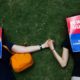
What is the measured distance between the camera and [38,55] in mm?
2979

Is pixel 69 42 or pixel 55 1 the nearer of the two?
pixel 69 42

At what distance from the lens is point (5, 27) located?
3090 millimetres

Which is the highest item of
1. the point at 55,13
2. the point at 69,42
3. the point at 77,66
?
the point at 55,13

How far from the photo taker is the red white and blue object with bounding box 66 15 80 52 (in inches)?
111

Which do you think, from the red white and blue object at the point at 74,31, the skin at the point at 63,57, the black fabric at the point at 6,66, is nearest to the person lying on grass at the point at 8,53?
the black fabric at the point at 6,66

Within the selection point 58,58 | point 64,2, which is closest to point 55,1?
point 64,2

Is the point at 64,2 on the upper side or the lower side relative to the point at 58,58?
upper

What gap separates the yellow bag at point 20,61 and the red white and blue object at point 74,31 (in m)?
0.35

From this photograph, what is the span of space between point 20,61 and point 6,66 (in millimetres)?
125

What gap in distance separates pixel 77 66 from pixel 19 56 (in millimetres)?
451

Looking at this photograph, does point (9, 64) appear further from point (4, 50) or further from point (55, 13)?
point (55, 13)

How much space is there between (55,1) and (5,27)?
47 centimetres

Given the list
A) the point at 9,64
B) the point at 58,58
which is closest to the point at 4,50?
the point at 9,64

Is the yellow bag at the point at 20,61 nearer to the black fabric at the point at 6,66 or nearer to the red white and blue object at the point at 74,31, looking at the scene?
the black fabric at the point at 6,66
